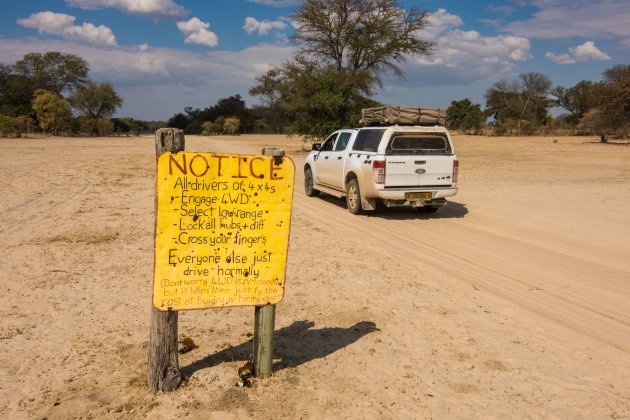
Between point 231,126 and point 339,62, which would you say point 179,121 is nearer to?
point 231,126

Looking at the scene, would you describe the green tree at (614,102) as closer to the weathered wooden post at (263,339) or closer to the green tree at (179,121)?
the weathered wooden post at (263,339)

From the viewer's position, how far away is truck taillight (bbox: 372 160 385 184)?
33.2 ft

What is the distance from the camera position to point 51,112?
56906 mm

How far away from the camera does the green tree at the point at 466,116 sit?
67375mm

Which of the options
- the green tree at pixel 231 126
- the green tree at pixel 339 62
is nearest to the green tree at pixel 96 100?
the green tree at pixel 231 126

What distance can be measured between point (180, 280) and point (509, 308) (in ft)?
12.0

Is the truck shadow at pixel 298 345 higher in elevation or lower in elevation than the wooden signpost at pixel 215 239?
lower

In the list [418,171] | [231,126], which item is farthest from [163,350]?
[231,126]

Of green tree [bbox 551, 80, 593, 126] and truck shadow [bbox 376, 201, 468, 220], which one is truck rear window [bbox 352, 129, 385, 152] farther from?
green tree [bbox 551, 80, 593, 126]

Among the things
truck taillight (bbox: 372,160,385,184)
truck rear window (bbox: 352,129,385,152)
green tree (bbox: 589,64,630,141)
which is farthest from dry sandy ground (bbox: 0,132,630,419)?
green tree (bbox: 589,64,630,141)

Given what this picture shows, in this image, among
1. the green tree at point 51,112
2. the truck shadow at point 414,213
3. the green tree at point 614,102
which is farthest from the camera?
the green tree at point 51,112

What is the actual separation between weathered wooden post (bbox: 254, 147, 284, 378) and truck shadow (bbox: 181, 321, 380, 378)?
0.22 metres

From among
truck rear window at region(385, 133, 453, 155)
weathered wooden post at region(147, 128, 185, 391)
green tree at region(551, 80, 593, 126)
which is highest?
green tree at region(551, 80, 593, 126)

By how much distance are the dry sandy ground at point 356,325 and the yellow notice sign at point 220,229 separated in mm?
746
